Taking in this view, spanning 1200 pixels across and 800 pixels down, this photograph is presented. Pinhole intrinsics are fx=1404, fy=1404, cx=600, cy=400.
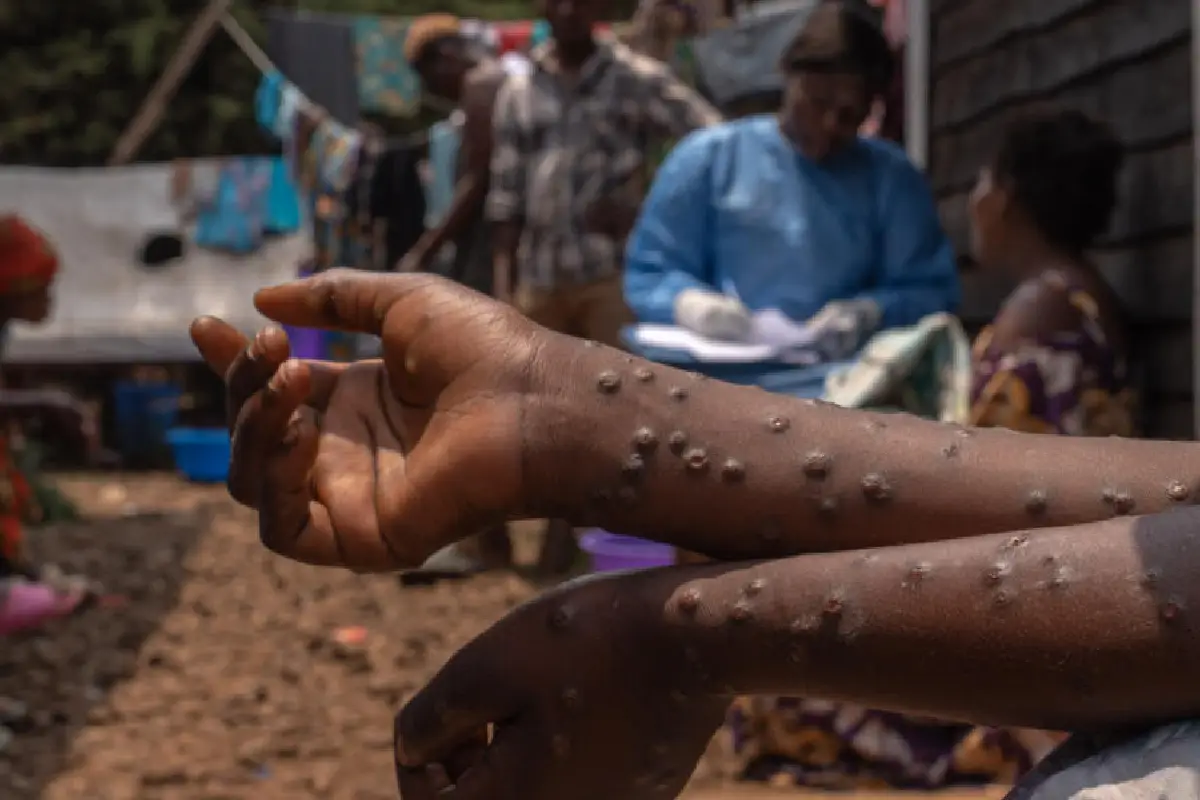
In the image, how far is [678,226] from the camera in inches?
97.7

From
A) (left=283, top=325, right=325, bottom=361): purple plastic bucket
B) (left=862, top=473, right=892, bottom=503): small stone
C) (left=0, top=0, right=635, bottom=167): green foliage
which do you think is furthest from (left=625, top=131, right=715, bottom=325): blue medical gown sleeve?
(left=0, top=0, right=635, bottom=167): green foliage

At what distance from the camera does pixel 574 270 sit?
3.66 meters

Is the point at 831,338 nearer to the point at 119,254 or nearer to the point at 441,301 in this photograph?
the point at 441,301

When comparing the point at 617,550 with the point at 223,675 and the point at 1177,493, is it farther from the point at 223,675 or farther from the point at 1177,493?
the point at 1177,493

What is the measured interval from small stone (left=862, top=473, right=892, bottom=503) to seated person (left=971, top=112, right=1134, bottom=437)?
1156 mm

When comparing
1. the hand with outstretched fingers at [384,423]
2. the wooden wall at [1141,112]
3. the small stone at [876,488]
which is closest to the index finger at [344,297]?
the hand with outstretched fingers at [384,423]

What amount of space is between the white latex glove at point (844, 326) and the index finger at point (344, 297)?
A: 1.13m

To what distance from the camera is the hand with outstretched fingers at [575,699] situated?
3.77 ft

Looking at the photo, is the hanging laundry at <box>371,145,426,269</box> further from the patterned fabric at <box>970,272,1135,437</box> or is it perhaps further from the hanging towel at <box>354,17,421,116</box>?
the patterned fabric at <box>970,272,1135,437</box>

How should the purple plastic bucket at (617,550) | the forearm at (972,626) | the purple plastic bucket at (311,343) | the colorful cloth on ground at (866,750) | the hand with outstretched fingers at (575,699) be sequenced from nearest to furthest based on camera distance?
the forearm at (972,626) < the hand with outstretched fingers at (575,699) < the colorful cloth on ground at (866,750) < the purple plastic bucket at (617,550) < the purple plastic bucket at (311,343)

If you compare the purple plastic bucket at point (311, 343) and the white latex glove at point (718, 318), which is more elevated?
the white latex glove at point (718, 318)

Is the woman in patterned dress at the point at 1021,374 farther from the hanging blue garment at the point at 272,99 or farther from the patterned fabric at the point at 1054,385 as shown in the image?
the hanging blue garment at the point at 272,99

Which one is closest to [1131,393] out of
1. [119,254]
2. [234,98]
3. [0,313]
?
[0,313]

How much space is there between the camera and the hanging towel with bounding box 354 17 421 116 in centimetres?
691
